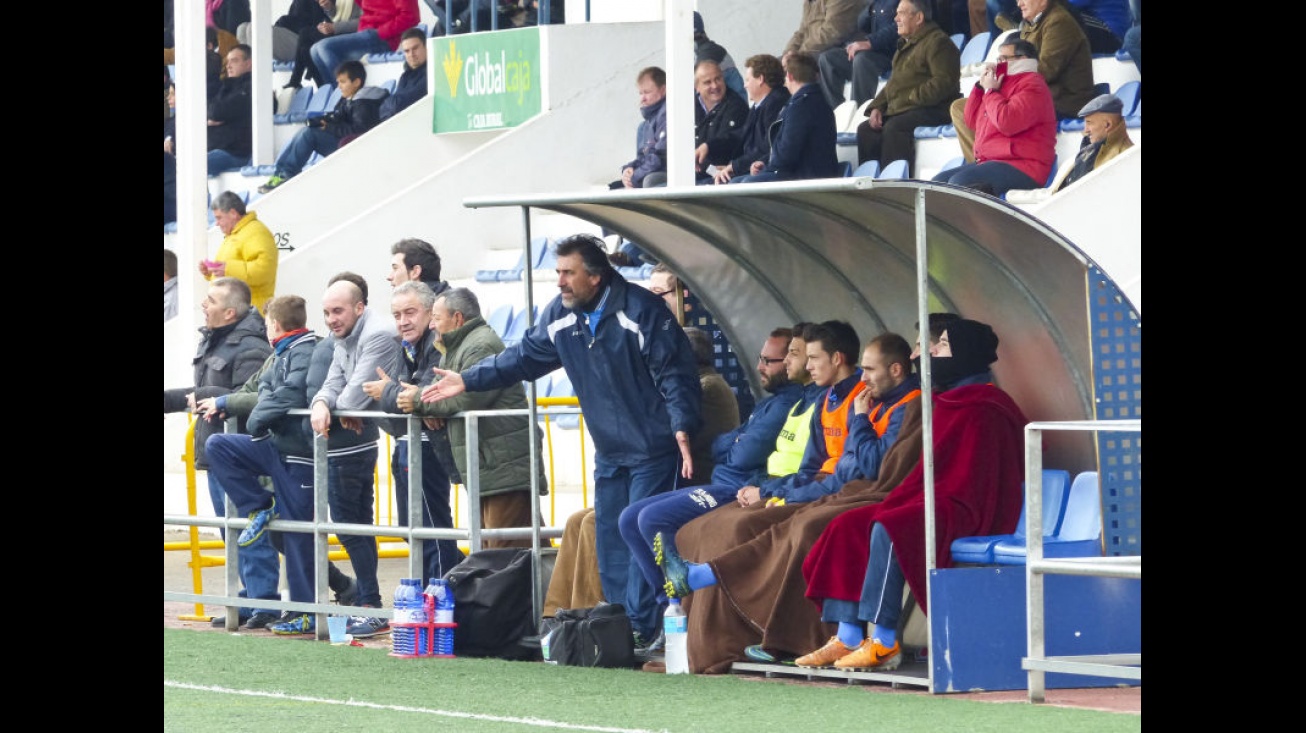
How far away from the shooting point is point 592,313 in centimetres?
952

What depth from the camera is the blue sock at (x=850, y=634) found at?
8.48m

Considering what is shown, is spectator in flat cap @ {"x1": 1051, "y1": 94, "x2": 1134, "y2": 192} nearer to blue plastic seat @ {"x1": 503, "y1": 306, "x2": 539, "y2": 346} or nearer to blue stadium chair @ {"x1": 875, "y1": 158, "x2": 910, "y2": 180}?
blue stadium chair @ {"x1": 875, "y1": 158, "x2": 910, "y2": 180}

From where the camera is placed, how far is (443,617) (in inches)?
380

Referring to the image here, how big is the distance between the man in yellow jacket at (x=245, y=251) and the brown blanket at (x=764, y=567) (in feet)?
23.7

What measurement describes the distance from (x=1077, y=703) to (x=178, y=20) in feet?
34.6

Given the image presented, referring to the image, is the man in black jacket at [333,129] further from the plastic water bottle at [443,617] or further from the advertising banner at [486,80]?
the plastic water bottle at [443,617]

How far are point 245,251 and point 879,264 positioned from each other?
7.00 meters

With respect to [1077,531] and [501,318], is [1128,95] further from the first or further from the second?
[1077,531]

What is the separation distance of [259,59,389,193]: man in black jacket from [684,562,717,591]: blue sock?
12011mm

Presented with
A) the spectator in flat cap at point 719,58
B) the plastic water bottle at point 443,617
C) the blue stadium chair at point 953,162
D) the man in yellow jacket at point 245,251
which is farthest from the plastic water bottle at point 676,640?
the man in yellow jacket at point 245,251

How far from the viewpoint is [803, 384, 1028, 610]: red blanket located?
8.30m
